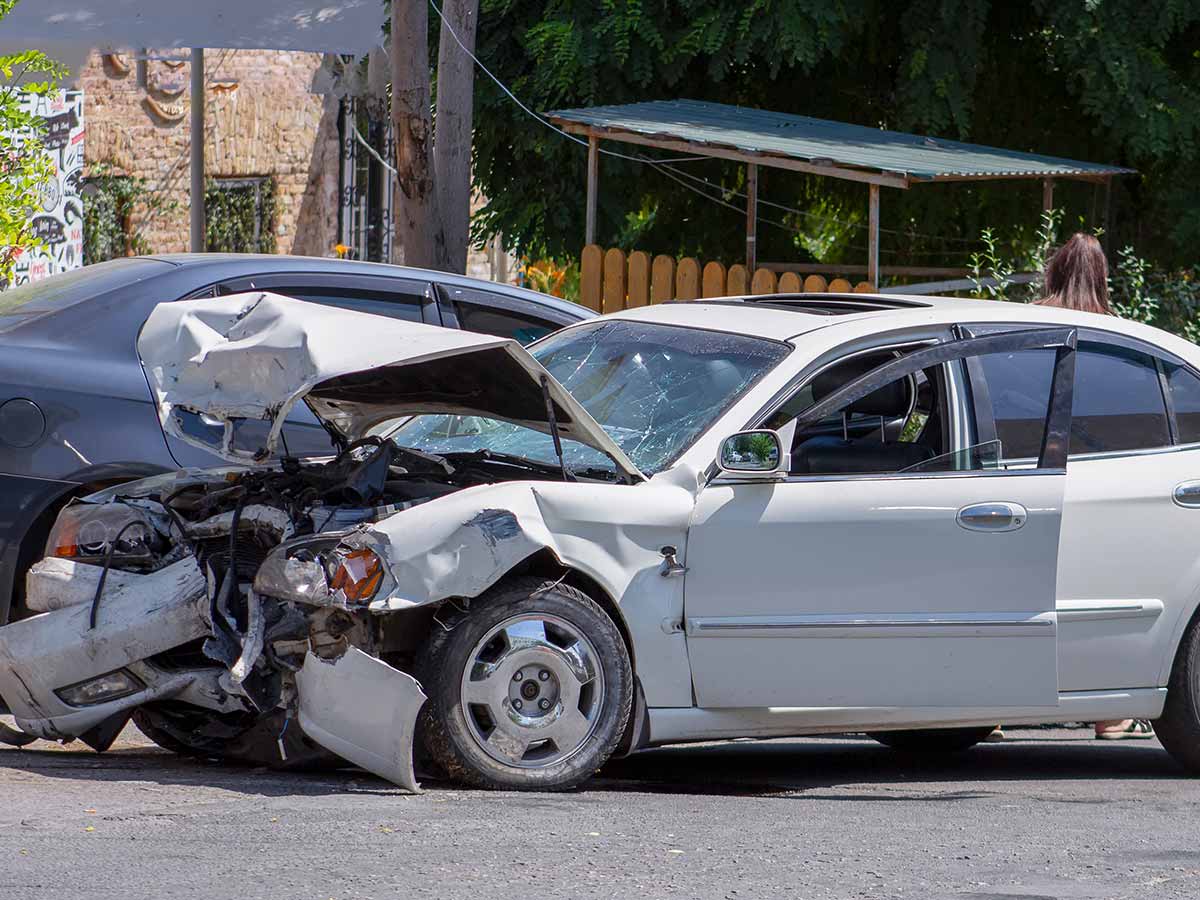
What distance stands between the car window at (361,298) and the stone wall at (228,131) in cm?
1625

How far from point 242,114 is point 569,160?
991cm

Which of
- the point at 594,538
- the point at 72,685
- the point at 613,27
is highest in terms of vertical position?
the point at 613,27

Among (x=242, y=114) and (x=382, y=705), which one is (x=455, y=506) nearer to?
(x=382, y=705)

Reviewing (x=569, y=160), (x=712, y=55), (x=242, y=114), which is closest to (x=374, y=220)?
(x=242, y=114)

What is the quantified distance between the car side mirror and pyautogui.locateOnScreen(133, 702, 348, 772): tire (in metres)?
1.61

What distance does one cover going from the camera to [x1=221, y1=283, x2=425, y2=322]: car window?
26.0 feet

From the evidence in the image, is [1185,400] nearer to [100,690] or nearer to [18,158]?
[100,690]

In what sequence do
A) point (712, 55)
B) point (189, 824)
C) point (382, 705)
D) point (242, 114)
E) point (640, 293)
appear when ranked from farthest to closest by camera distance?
point (242, 114) < point (712, 55) < point (640, 293) < point (382, 705) < point (189, 824)

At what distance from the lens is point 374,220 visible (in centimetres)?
2723

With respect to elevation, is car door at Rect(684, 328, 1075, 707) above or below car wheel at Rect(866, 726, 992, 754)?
above

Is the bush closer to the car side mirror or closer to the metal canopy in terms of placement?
the metal canopy

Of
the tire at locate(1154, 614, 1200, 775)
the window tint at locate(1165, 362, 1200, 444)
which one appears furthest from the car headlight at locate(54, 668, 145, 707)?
the window tint at locate(1165, 362, 1200, 444)

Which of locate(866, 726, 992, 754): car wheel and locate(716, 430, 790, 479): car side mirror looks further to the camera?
locate(866, 726, 992, 754): car wheel

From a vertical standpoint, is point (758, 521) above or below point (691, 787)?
above
